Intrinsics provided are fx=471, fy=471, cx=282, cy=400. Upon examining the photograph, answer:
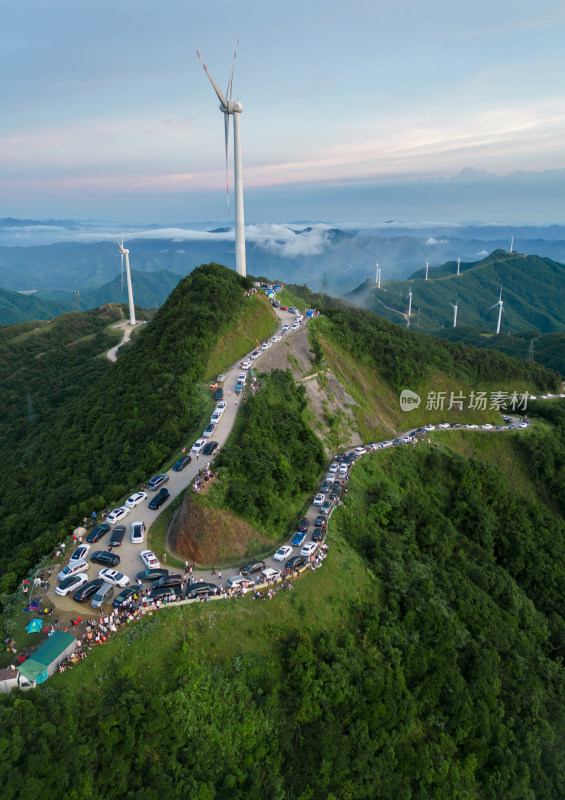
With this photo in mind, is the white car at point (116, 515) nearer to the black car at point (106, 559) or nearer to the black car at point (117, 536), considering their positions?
the black car at point (117, 536)

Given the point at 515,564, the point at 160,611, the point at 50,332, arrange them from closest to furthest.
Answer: the point at 160,611 → the point at 515,564 → the point at 50,332

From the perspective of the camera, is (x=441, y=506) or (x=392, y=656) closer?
(x=392, y=656)

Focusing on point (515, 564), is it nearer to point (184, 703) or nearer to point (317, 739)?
point (317, 739)

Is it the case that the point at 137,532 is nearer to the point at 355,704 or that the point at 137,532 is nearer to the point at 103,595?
the point at 103,595

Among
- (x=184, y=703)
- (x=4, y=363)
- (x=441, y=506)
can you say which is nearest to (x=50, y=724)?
(x=184, y=703)

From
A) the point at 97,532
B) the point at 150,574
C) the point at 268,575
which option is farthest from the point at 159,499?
the point at 268,575

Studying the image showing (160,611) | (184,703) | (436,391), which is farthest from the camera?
(436,391)
